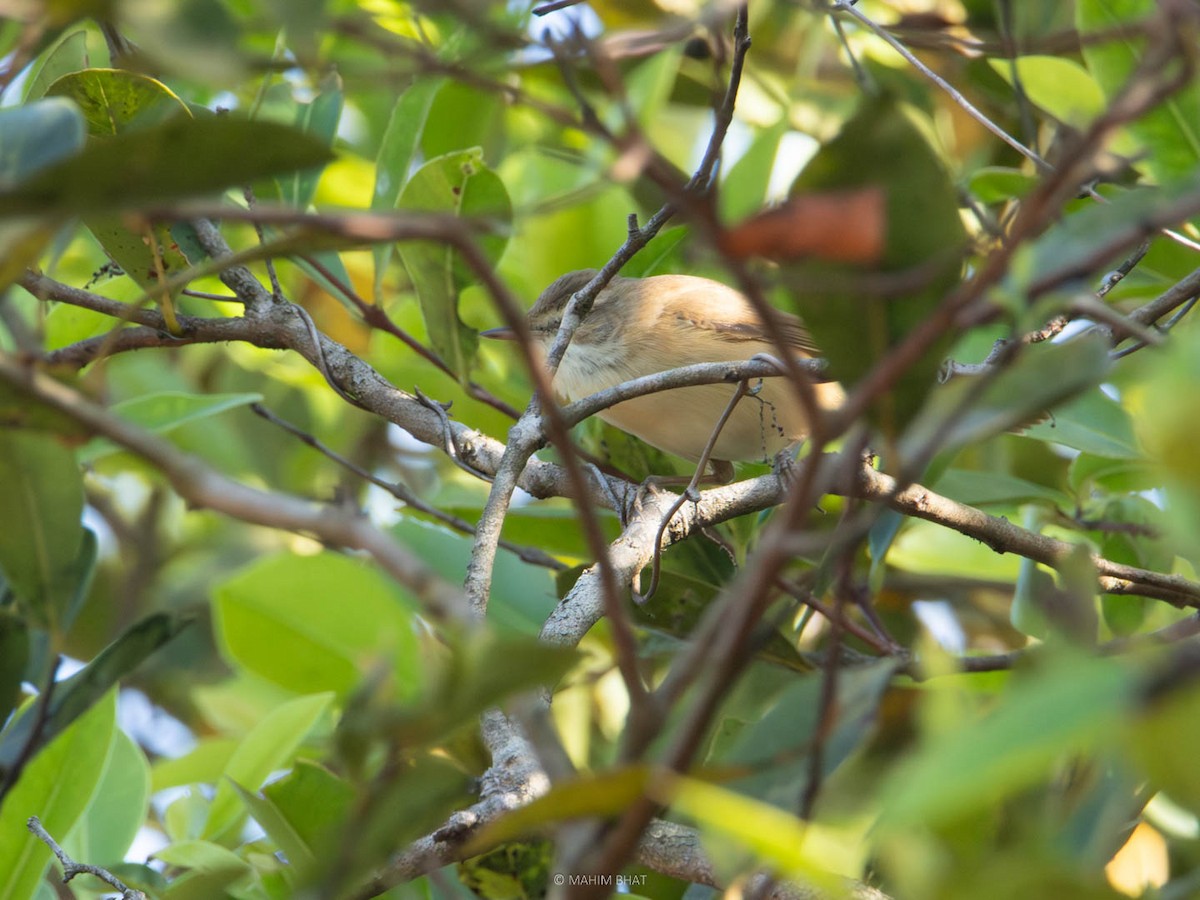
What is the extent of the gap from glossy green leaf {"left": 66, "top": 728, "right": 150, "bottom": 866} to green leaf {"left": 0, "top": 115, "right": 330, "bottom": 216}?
6.43ft

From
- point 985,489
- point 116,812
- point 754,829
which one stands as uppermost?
point 754,829

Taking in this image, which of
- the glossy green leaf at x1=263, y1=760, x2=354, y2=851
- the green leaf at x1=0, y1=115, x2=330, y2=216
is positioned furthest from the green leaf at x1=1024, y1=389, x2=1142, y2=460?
the green leaf at x1=0, y1=115, x2=330, y2=216

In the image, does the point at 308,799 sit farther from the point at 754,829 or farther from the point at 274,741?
the point at 754,829

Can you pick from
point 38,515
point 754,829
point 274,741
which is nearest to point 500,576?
point 274,741

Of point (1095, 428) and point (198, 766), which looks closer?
point (1095, 428)

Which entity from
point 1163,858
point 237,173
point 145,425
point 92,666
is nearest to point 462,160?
point 145,425

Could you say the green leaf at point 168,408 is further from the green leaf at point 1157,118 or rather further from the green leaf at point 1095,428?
the green leaf at point 1157,118

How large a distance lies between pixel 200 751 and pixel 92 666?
5.73 feet

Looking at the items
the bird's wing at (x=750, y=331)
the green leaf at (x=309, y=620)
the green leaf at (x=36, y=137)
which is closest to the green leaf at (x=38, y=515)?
the green leaf at (x=36, y=137)

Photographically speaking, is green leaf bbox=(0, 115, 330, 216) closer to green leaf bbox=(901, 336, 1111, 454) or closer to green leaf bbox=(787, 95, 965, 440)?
green leaf bbox=(787, 95, 965, 440)

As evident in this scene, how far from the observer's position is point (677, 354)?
3.99 meters

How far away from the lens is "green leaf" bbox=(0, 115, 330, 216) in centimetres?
84

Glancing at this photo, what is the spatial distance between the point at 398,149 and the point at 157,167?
204 centimetres

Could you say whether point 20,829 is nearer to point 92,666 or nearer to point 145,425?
point 92,666
